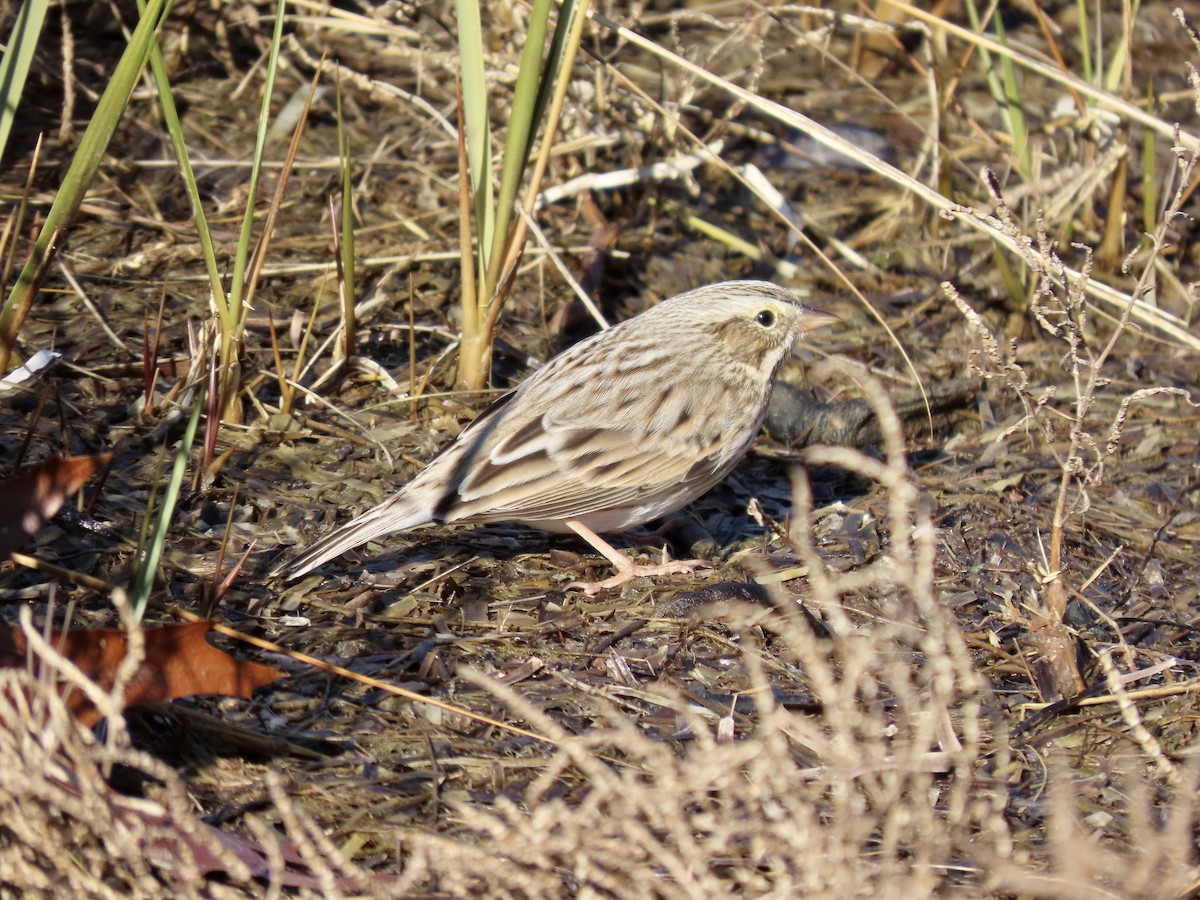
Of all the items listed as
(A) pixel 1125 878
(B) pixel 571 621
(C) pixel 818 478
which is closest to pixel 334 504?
(B) pixel 571 621

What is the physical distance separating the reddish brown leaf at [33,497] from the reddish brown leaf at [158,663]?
26 cm

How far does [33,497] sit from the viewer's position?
344 centimetres

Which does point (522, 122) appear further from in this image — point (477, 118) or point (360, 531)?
point (360, 531)

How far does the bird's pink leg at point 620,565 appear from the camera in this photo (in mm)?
4832

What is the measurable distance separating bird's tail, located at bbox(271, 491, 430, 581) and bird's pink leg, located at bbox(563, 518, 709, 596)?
0.55m

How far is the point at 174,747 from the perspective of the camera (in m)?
3.70

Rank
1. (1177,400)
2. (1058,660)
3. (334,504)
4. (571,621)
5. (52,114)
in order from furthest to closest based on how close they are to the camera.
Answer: (52,114) < (1177,400) < (334,504) < (571,621) < (1058,660)

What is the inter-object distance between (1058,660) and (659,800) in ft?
6.47

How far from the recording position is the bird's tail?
4457 mm

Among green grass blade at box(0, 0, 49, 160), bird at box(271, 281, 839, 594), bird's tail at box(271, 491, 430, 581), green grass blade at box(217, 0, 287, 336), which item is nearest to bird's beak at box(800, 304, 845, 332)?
bird at box(271, 281, 839, 594)

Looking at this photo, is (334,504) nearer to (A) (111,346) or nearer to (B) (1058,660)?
(A) (111,346)

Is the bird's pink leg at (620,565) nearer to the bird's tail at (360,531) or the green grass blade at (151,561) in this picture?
the bird's tail at (360,531)

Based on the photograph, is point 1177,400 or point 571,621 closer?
point 571,621

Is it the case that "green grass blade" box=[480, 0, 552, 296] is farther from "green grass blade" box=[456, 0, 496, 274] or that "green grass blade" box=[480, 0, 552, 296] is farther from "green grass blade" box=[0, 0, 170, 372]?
"green grass blade" box=[0, 0, 170, 372]
